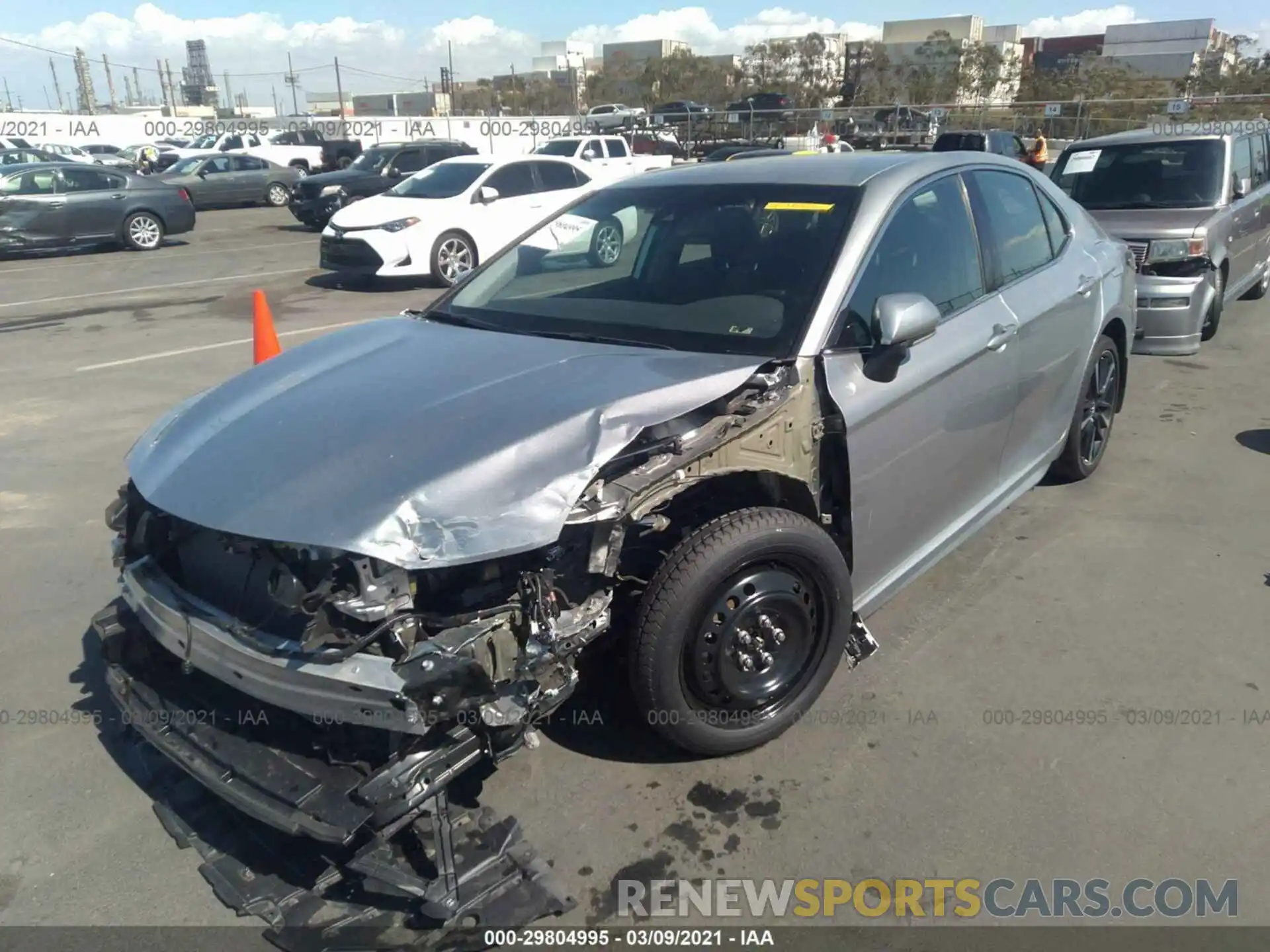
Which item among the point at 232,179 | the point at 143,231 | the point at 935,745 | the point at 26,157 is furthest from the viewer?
the point at 232,179

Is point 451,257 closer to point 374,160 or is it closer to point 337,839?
point 374,160

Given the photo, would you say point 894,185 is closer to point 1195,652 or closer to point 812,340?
point 812,340

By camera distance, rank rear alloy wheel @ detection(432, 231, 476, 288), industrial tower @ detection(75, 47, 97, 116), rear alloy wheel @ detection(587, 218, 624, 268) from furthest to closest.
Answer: industrial tower @ detection(75, 47, 97, 116) < rear alloy wheel @ detection(432, 231, 476, 288) < rear alloy wheel @ detection(587, 218, 624, 268)

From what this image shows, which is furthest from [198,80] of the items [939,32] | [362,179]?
[362,179]

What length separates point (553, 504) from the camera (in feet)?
8.36

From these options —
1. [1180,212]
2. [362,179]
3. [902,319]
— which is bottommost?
[362,179]

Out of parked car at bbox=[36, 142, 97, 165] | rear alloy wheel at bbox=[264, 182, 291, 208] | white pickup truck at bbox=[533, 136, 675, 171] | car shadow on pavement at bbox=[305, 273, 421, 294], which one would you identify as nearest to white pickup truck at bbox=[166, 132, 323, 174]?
rear alloy wheel at bbox=[264, 182, 291, 208]

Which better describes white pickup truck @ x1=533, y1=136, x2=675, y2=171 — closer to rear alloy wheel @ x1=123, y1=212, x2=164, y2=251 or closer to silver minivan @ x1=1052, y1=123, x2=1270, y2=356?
rear alloy wheel @ x1=123, y1=212, x2=164, y2=251

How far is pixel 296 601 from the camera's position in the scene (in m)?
2.46

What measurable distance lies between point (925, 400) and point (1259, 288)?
29.9 ft

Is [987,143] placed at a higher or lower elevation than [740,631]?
higher

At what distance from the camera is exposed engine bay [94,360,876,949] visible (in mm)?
2354

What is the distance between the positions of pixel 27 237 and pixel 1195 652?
59.2 feet

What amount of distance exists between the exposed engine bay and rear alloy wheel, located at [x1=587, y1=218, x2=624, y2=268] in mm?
1375
